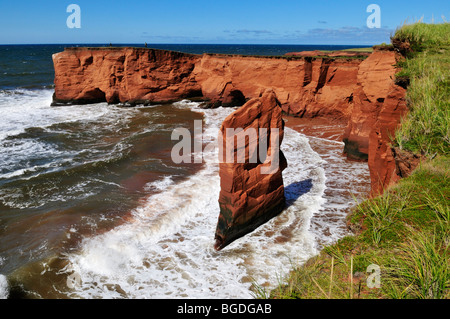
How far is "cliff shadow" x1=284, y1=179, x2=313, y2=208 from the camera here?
30.2 feet

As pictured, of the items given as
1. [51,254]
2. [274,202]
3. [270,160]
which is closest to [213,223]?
[274,202]

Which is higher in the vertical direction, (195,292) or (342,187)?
(342,187)

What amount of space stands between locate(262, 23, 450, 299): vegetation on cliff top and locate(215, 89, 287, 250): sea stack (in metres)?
2.59

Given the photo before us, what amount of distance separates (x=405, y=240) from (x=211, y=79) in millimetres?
20312

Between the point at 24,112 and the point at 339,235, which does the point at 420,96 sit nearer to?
the point at 339,235

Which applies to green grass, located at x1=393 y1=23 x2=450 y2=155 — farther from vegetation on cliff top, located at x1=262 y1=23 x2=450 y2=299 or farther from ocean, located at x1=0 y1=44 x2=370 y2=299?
ocean, located at x1=0 y1=44 x2=370 y2=299

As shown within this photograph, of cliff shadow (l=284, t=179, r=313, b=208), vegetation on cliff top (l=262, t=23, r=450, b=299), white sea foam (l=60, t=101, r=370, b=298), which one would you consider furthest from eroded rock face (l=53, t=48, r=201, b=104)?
vegetation on cliff top (l=262, t=23, r=450, b=299)

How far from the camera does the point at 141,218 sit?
323 inches

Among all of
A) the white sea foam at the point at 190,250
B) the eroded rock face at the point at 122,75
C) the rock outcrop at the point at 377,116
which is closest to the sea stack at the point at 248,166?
the white sea foam at the point at 190,250

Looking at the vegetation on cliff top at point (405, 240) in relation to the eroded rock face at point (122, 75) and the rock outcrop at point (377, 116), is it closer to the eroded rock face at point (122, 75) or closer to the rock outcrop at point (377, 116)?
Result: the rock outcrop at point (377, 116)

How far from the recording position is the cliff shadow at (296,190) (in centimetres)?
920

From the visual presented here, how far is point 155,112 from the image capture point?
2130 cm

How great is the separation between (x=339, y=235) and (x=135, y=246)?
14.5 feet

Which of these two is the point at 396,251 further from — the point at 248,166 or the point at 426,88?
the point at 426,88
